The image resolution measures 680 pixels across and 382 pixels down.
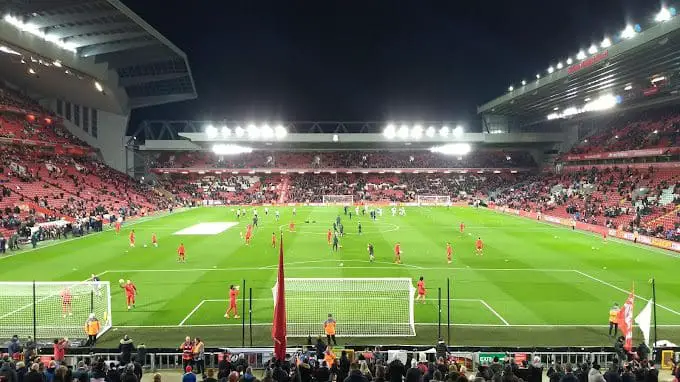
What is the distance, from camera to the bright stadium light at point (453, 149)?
3313 inches

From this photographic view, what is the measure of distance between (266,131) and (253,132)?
6.56 feet

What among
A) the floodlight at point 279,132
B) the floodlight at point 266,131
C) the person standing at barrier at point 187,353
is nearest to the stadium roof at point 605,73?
the floodlight at point 279,132

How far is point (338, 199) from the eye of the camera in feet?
268

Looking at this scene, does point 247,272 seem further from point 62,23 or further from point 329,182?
point 329,182

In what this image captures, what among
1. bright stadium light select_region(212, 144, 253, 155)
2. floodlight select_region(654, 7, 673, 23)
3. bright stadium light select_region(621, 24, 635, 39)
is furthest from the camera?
bright stadium light select_region(212, 144, 253, 155)

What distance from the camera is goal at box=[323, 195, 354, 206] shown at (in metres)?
80.7

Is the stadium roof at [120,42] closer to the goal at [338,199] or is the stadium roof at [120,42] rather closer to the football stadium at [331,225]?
the football stadium at [331,225]

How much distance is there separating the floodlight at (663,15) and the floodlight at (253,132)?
2158 inches

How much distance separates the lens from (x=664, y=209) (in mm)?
42500

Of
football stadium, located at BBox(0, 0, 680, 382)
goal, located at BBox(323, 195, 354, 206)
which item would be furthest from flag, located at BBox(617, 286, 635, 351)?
goal, located at BBox(323, 195, 354, 206)

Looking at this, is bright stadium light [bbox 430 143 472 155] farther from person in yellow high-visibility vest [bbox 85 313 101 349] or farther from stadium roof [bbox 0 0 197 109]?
person in yellow high-visibility vest [bbox 85 313 101 349]

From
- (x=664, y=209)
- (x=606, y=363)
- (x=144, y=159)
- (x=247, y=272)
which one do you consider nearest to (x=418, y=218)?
(x=664, y=209)

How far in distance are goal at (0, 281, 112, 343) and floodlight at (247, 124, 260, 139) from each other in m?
57.0

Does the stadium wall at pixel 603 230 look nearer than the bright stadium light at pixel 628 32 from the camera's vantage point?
Yes
